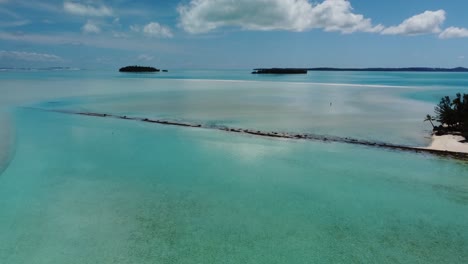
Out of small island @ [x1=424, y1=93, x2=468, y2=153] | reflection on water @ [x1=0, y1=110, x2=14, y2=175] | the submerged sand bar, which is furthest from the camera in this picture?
small island @ [x1=424, y1=93, x2=468, y2=153]

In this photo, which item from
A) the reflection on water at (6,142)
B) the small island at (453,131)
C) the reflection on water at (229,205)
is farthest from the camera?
the small island at (453,131)

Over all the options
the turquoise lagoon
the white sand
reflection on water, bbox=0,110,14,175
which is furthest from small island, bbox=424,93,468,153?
reflection on water, bbox=0,110,14,175

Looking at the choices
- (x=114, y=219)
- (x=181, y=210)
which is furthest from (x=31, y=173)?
(x=181, y=210)

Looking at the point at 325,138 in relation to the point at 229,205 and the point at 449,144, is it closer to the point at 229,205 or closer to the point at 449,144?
the point at 449,144

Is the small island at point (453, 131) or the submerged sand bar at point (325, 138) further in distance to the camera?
the small island at point (453, 131)

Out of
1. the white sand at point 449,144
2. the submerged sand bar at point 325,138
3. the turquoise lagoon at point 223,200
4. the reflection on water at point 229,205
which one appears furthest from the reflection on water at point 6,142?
the white sand at point 449,144

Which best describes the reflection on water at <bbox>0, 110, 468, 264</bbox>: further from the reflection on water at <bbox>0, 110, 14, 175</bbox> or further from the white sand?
the white sand

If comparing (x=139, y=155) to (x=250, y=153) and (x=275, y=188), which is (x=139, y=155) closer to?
(x=250, y=153)

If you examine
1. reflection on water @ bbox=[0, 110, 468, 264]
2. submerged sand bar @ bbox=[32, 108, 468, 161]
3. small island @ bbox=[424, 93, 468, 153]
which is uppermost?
small island @ bbox=[424, 93, 468, 153]

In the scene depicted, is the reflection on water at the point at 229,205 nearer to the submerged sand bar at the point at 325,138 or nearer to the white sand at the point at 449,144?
the submerged sand bar at the point at 325,138
